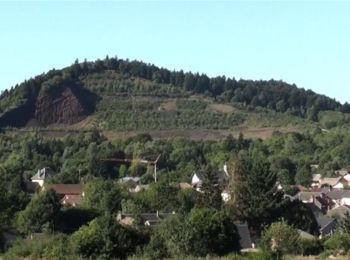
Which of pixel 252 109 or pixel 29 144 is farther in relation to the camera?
pixel 252 109

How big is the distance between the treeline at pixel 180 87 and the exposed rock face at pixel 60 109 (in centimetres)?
250

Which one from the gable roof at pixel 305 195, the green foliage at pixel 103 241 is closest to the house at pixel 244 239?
the green foliage at pixel 103 241

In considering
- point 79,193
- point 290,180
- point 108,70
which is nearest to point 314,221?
point 79,193

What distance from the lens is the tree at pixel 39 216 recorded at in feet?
152

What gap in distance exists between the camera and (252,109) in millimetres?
154750

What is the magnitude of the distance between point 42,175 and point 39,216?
44090mm

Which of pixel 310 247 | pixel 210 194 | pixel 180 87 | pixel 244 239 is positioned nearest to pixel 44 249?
pixel 244 239

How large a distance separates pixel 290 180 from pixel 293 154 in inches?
748

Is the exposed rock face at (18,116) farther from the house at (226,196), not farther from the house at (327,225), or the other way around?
the house at (327,225)

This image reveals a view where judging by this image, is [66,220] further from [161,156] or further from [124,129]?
[124,129]

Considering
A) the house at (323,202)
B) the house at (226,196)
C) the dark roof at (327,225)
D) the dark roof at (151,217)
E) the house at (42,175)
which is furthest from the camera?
the house at (42,175)

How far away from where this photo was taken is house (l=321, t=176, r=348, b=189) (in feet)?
294

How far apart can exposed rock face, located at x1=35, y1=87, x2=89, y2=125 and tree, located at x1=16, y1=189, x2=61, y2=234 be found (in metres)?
94.2

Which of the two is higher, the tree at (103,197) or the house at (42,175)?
the tree at (103,197)
